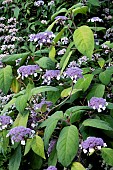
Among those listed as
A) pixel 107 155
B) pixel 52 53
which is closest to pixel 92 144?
pixel 107 155

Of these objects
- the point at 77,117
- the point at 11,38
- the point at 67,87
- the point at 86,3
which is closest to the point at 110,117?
the point at 77,117

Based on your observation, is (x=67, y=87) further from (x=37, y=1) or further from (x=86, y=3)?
(x=37, y=1)

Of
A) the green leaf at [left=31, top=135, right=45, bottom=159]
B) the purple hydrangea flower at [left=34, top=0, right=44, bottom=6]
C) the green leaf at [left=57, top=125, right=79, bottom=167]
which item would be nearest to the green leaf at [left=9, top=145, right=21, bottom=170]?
the green leaf at [left=31, top=135, right=45, bottom=159]

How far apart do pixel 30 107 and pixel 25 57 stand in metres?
0.26

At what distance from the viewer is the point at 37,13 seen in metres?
3.58

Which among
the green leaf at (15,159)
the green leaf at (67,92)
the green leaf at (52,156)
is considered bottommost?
the green leaf at (15,159)

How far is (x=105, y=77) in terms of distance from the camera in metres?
1.51

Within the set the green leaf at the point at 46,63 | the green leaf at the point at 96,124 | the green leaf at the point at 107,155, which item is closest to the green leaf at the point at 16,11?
the green leaf at the point at 46,63

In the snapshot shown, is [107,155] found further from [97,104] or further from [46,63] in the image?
[46,63]

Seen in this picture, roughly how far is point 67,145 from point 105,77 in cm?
39

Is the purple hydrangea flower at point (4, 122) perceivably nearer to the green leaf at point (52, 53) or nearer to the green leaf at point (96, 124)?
the green leaf at point (96, 124)

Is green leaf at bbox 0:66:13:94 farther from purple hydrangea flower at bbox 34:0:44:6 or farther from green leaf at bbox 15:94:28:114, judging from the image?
purple hydrangea flower at bbox 34:0:44:6

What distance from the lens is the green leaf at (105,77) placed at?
4.91ft

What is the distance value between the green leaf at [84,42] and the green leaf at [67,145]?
314mm
